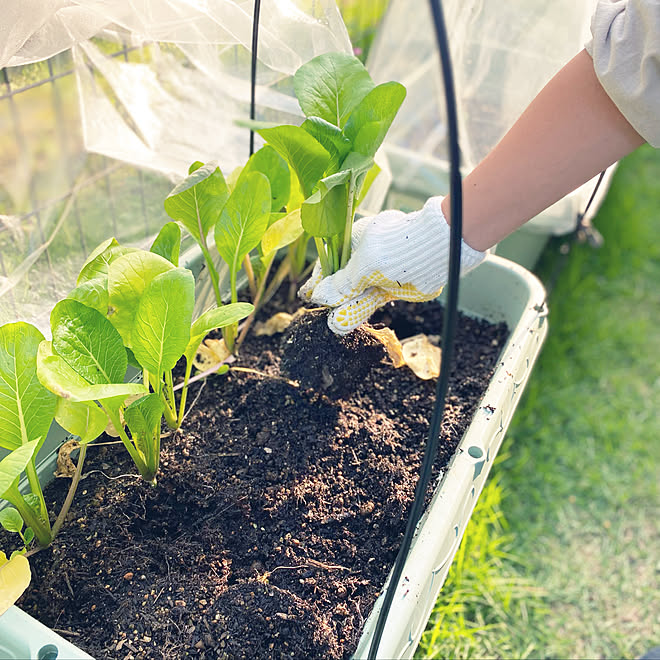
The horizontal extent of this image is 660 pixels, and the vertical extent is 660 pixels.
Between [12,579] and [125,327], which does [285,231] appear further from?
[12,579]

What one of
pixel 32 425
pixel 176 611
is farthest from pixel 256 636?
pixel 32 425

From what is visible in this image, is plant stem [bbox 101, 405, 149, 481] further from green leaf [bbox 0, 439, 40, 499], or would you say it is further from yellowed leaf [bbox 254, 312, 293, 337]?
yellowed leaf [bbox 254, 312, 293, 337]

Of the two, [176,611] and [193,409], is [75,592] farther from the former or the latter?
[193,409]

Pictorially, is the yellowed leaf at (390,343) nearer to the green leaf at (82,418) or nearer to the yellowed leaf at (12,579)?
the green leaf at (82,418)

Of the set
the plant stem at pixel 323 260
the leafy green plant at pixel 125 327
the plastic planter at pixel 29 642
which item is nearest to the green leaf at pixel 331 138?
the plant stem at pixel 323 260

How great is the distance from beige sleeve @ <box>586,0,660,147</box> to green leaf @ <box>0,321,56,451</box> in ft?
1.98

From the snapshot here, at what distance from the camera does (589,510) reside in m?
1.24

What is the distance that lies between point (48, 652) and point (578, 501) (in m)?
1.02

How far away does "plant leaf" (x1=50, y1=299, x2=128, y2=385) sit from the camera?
62cm

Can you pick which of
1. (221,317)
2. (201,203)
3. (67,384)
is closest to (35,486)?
(67,384)

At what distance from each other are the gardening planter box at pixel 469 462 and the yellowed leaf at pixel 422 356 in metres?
0.10

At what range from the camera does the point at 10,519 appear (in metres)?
0.62

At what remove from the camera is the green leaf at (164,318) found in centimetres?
63

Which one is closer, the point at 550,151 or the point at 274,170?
the point at 550,151
